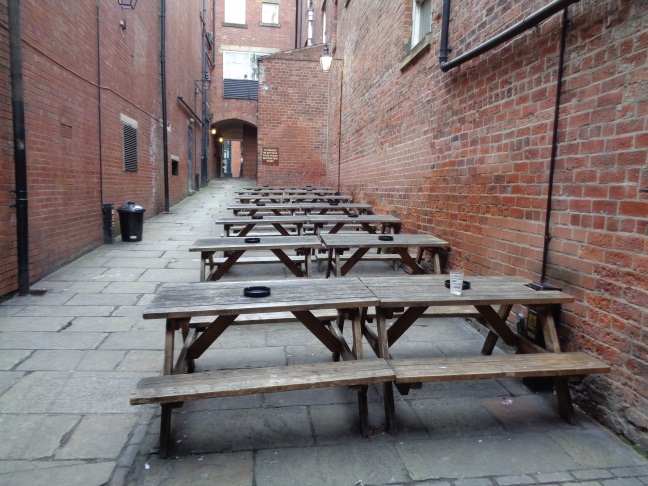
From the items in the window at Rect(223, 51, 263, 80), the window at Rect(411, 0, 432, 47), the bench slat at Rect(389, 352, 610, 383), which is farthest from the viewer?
the window at Rect(223, 51, 263, 80)

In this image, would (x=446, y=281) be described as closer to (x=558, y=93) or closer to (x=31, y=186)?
(x=558, y=93)

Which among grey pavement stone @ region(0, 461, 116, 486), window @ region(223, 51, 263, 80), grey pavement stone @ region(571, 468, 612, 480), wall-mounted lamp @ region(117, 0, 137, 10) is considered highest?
window @ region(223, 51, 263, 80)

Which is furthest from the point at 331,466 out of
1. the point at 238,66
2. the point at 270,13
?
the point at 270,13

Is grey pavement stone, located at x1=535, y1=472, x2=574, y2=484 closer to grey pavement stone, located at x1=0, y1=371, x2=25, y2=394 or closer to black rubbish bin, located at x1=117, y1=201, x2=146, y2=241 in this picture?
grey pavement stone, located at x1=0, y1=371, x2=25, y2=394

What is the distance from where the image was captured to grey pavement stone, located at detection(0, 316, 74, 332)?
3.55 meters

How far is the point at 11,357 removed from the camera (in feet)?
9.86

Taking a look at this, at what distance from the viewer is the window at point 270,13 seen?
23.1 meters

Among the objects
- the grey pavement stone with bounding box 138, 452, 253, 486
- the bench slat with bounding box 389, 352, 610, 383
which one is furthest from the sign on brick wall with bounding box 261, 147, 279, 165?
the grey pavement stone with bounding box 138, 452, 253, 486

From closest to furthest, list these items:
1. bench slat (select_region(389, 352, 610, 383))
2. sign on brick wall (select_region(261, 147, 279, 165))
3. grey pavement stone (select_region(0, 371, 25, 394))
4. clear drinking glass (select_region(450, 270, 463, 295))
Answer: bench slat (select_region(389, 352, 610, 383)), clear drinking glass (select_region(450, 270, 463, 295)), grey pavement stone (select_region(0, 371, 25, 394)), sign on brick wall (select_region(261, 147, 279, 165))

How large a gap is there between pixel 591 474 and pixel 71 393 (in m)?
2.79

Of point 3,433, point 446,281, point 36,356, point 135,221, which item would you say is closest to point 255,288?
point 446,281

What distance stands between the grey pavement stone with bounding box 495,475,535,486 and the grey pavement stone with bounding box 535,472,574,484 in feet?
0.13

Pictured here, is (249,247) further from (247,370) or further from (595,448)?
(595,448)

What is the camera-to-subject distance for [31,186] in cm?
475
